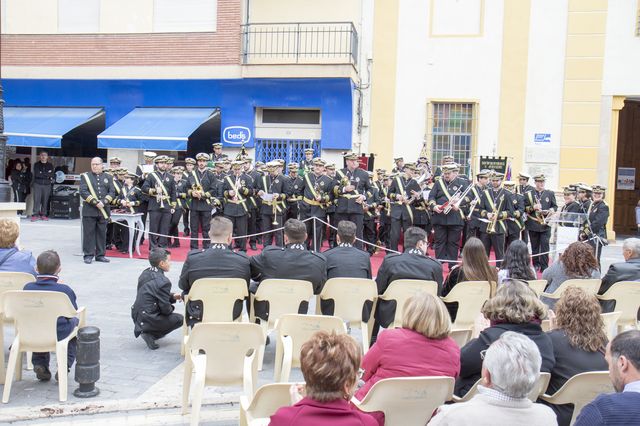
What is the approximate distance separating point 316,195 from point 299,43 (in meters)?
6.74

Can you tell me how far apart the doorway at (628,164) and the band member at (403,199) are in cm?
1080

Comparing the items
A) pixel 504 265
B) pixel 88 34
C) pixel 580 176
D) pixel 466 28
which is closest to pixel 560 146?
pixel 580 176

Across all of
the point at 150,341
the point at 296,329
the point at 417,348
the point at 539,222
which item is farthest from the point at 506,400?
the point at 539,222

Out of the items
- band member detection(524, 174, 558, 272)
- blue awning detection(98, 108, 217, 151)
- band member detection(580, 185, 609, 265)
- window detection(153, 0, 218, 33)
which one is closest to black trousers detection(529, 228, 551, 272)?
band member detection(524, 174, 558, 272)

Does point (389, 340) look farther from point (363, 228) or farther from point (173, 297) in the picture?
point (363, 228)

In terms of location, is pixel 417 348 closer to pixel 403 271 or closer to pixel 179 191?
pixel 403 271

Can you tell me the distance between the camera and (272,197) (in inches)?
529

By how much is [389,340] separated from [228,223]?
2919 mm

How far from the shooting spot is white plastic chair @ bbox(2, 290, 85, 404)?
198 inches

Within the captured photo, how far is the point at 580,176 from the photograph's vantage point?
55.1 feet

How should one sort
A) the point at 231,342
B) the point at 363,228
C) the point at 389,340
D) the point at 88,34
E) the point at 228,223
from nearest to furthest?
1. the point at 389,340
2. the point at 231,342
3. the point at 228,223
4. the point at 363,228
5. the point at 88,34

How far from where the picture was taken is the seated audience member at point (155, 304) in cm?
639

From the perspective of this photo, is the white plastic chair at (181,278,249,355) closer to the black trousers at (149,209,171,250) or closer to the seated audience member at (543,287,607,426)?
the seated audience member at (543,287,607,426)

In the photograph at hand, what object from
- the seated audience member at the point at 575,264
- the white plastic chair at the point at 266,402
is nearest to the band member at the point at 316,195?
the seated audience member at the point at 575,264
